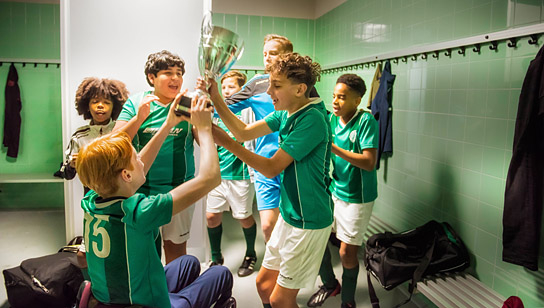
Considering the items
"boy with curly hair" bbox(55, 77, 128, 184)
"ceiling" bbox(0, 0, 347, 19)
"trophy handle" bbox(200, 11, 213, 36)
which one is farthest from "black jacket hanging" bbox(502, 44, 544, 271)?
"ceiling" bbox(0, 0, 347, 19)

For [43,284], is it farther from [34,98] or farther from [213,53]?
[34,98]

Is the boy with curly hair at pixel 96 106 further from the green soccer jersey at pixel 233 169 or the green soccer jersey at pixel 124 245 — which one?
the green soccer jersey at pixel 124 245

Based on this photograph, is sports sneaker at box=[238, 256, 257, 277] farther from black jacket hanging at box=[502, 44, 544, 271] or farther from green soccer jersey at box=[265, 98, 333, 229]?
black jacket hanging at box=[502, 44, 544, 271]

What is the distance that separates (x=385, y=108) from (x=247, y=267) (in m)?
1.62

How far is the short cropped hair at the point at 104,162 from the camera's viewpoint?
1209mm

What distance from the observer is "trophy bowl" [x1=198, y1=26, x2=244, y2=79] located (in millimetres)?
1387

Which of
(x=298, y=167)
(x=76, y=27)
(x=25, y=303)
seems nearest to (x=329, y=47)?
(x=76, y=27)

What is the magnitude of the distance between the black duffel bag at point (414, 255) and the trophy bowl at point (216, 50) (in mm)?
1592

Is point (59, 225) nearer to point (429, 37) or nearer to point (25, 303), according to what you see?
point (25, 303)

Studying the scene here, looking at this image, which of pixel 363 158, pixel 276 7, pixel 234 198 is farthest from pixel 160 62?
pixel 276 7

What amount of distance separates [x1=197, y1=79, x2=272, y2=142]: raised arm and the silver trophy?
144 millimetres

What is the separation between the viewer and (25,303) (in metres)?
2.35

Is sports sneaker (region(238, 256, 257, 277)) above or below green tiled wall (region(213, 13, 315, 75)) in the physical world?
below

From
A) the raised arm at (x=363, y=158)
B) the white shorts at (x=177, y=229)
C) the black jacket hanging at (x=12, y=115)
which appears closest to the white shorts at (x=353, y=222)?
the raised arm at (x=363, y=158)
